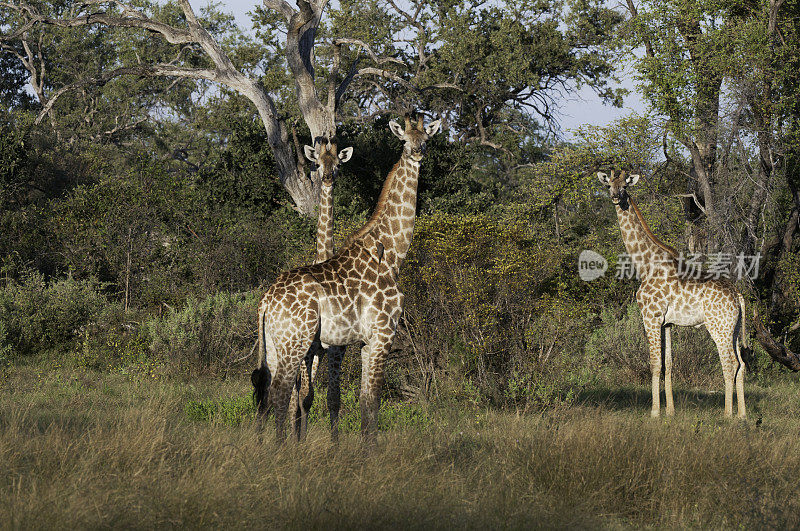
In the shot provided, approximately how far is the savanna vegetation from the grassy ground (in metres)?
0.03

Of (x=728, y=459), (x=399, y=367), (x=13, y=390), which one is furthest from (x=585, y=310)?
(x=13, y=390)

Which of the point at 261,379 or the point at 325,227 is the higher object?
the point at 325,227

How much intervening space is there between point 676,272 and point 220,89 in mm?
30949

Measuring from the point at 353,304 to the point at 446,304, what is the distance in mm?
3032

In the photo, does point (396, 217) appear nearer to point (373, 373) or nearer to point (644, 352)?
point (373, 373)

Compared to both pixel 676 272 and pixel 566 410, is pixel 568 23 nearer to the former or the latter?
pixel 676 272

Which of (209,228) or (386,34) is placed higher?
(386,34)

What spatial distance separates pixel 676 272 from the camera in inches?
436

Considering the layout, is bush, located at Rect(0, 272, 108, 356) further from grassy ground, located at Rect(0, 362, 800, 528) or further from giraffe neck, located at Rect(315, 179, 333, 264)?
giraffe neck, located at Rect(315, 179, 333, 264)

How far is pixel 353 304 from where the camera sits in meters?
7.52

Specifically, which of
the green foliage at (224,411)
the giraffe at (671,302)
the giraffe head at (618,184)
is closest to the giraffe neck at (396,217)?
the green foliage at (224,411)

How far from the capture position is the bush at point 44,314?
13375 millimetres

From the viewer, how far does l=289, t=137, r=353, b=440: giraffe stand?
766 cm

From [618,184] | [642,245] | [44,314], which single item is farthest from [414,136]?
[44,314]
